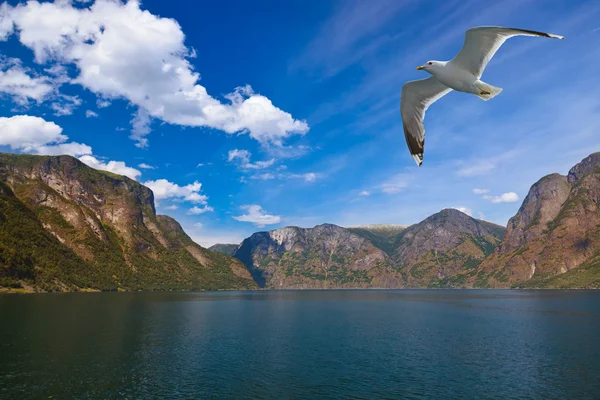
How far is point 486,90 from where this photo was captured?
862 cm

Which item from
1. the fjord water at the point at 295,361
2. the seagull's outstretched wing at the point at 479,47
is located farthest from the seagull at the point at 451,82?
the fjord water at the point at 295,361

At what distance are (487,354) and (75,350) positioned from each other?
2925 inches

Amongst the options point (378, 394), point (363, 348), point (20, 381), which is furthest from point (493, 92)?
point (363, 348)

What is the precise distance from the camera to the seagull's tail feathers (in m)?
8.38

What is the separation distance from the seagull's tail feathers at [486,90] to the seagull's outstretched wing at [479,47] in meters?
0.59

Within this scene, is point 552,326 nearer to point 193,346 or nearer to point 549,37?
point 193,346

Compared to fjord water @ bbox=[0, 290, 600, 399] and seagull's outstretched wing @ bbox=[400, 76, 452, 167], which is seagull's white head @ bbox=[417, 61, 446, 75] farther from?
fjord water @ bbox=[0, 290, 600, 399]

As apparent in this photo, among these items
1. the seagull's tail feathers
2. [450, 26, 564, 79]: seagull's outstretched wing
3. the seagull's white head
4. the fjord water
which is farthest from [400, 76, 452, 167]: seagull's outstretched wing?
the fjord water

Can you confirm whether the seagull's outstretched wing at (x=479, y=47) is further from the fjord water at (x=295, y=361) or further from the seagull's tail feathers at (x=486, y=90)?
the fjord water at (x=295, y=361)

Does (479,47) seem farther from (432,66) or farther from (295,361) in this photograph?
(295,361)

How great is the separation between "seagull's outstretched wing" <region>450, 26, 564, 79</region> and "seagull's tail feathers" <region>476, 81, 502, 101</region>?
1.93 ft

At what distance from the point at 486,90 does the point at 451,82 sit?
1.00 metres

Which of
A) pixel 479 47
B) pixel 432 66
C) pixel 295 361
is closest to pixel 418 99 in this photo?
pixel 432 66

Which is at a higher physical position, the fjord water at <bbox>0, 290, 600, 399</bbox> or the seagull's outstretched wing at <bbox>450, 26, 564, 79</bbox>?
the seagull's outstretched wing at <bbox>450, 26, 564, 79</bbox>
